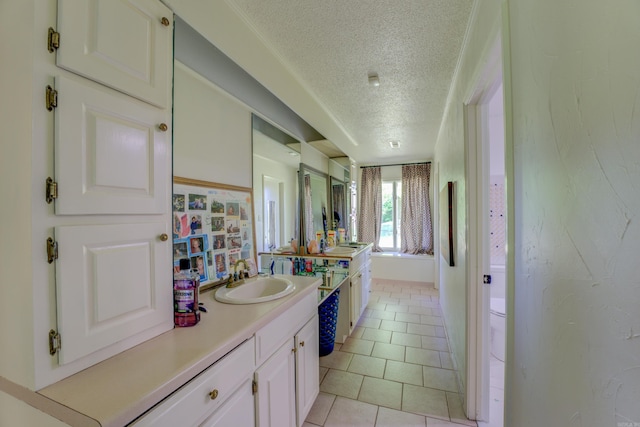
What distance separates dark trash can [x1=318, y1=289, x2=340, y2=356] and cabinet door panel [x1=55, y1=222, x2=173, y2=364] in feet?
4.69

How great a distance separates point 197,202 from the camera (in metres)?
1.58

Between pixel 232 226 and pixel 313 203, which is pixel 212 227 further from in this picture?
pixel 313 203

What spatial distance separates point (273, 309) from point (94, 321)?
0.68 metres

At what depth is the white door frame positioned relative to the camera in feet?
5.31

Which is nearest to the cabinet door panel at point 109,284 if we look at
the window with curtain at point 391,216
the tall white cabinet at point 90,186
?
the tall white cabinet at point 90,186

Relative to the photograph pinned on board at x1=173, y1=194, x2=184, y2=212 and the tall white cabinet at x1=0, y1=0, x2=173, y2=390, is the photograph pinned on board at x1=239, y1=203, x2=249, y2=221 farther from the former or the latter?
the tall white cabinet at x1=0, y1=0, x2=173, y2=390

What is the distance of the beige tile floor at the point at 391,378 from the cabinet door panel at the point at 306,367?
0.60ft

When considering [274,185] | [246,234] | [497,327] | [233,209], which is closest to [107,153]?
[233,209]

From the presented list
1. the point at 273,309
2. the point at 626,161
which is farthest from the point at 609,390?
the point at 273,309

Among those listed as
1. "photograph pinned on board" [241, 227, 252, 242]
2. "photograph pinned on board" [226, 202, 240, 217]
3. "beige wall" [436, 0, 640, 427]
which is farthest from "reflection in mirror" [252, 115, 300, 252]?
"beige wall" [436, 0, 640, 427]

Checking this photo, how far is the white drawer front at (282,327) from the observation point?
1192 millimetres

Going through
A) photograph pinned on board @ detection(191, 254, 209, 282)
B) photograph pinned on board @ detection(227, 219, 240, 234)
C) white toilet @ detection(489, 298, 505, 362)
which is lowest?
white toilet @ detection(489, 298, 505, 362)

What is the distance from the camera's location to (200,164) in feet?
5.32

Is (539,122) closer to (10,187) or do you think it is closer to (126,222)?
(126,222)
